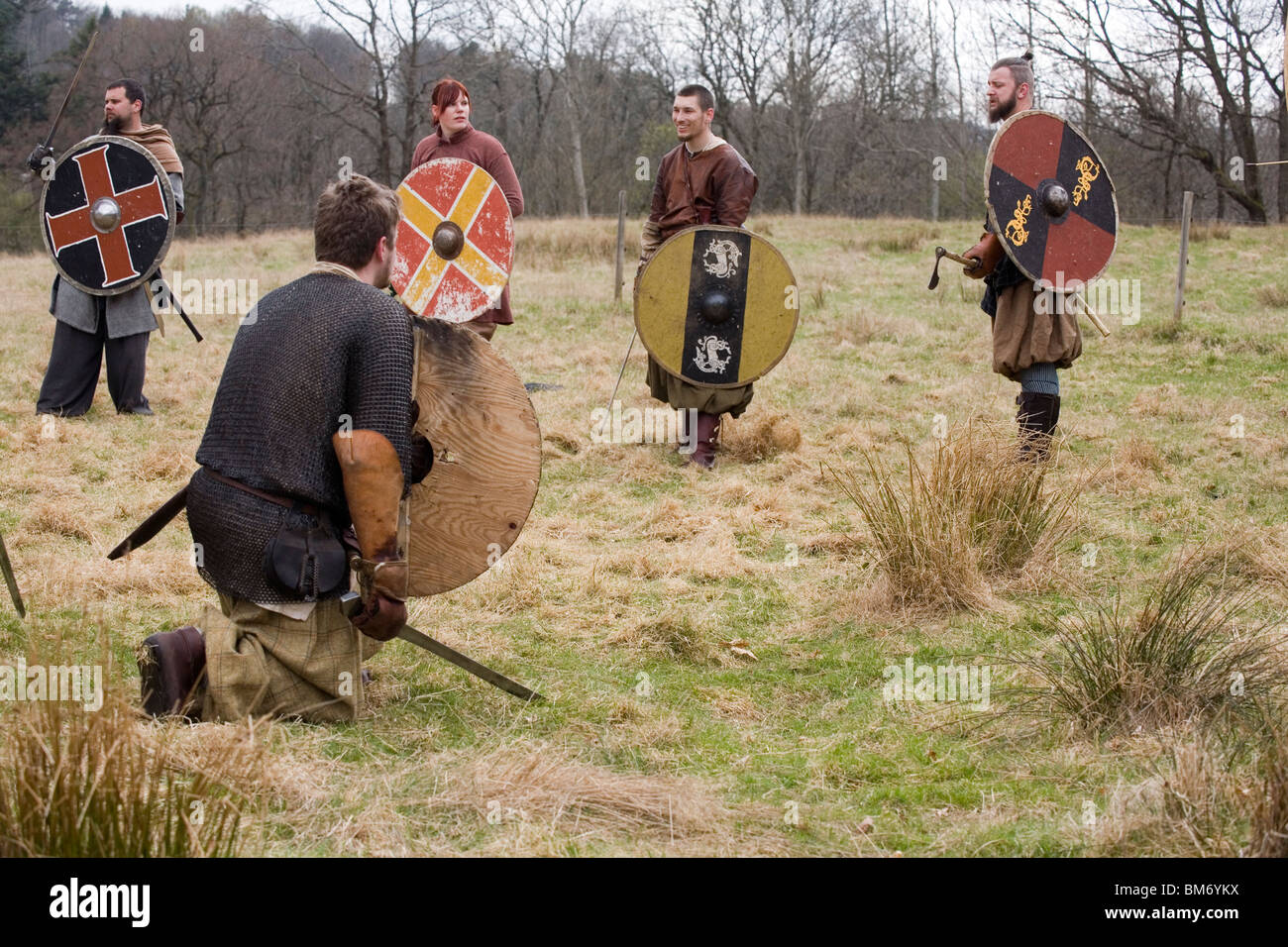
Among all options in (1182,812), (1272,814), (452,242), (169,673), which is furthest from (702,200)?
(1272,814)

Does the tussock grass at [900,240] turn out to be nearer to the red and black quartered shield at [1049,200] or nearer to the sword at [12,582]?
the red and black quartered shield at [1049,200]

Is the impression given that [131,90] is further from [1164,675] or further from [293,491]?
[1164,675]

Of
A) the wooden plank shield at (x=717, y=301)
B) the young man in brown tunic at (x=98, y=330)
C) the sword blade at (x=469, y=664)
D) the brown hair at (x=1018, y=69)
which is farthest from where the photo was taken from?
the young man in brown tunic at (x=98, y=330)

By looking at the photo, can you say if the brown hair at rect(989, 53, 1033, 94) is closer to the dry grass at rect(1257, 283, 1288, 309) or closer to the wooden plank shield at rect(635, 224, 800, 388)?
the wooden plank shield at rect(635, 224, 800, 388)

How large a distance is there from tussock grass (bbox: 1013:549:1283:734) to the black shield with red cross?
5617 millimetres

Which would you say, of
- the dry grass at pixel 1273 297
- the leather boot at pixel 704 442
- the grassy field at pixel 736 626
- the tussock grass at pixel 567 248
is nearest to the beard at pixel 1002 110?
the grassy field at pixel 736 626

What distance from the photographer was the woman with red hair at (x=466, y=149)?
7.26 meters

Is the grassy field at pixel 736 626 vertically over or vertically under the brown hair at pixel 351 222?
under

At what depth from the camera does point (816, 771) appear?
3.09 m

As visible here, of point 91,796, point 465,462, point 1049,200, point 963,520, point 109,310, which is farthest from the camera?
point 109,310

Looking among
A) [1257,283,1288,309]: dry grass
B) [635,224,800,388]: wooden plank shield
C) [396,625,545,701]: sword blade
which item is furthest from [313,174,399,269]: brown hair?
[1257,283,1288,309]: dry grass

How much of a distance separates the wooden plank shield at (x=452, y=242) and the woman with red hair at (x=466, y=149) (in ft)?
0.56

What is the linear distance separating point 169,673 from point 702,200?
418cm

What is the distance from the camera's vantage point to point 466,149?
7.31 m
